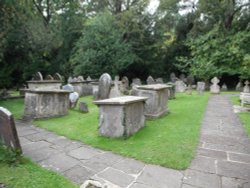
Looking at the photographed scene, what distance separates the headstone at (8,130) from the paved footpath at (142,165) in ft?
1.44

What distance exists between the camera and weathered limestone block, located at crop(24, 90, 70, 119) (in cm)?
759

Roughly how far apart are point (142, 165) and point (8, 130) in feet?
8.31

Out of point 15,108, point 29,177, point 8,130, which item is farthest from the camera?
point 15,108

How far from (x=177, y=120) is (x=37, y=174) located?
5279 millimetres

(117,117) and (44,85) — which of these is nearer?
(117,117)

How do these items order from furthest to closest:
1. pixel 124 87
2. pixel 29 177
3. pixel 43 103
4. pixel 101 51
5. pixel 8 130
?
pixel 101 51, pixel 124 87, pixel 43 103, pixel 8 130, pixel 29 177

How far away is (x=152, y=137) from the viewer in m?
5.70

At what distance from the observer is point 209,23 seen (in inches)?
944

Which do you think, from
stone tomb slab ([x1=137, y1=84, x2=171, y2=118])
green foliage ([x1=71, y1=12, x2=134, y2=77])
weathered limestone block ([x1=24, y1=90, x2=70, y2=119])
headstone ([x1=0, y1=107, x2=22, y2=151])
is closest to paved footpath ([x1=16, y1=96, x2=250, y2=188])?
headstone ([x1=0, y1=107, x2=22, y2=151])

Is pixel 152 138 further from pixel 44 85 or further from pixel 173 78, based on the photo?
pixel 173 78

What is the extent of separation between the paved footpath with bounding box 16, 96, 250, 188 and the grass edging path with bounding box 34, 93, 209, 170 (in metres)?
0.21

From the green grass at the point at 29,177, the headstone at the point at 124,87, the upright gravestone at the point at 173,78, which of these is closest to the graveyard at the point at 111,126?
the green grass at the point at 29,177

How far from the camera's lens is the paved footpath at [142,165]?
3455 mm

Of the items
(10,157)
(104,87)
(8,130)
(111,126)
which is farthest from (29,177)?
(104,87)
